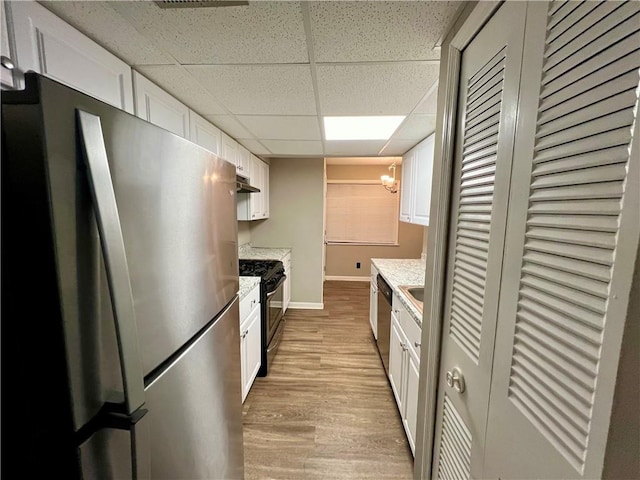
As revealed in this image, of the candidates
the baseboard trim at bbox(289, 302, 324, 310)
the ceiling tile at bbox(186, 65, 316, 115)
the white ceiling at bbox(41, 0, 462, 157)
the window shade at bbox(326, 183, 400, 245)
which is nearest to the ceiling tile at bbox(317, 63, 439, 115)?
the white ceiling at bbox(41, 0, 462, 157)

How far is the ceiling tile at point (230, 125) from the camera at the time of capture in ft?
6.62

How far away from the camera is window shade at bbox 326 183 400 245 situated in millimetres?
5656

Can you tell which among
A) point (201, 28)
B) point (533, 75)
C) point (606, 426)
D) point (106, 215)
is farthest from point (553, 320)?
point (201, 28)

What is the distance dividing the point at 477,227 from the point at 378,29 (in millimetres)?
796

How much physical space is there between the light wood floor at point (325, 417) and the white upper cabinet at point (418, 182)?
1.52 meters

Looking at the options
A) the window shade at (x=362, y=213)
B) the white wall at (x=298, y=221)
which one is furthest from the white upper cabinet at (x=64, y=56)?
the window shade at (x=362, y=213)

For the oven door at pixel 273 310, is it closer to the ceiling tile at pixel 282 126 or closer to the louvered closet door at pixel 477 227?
the ceiling tile at pixel 282 126

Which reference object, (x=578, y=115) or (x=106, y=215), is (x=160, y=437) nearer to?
(x=106, y=215)

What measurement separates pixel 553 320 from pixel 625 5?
554 mm

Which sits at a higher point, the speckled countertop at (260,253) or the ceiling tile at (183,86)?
the ceiling tile at (183,86)

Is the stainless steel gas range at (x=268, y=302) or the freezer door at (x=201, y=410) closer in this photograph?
the freezer door at (x=201, y=410)

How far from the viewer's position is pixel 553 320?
55 cm

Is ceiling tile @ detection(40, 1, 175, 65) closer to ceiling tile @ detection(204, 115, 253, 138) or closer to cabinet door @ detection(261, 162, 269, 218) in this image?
ceiling tile @ detection(204, 115, 253, 138)

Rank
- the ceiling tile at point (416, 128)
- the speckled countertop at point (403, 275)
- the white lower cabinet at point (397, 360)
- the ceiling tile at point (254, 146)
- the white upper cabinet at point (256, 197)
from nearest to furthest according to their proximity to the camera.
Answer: the speckled countertop at point (403, 275)
the white lower cabinet at point (397, 360)
the ceiling tile at point (416, 128)
the ceiling tile at point (254, 146)
the white upper cabinet at point (256, 197)
